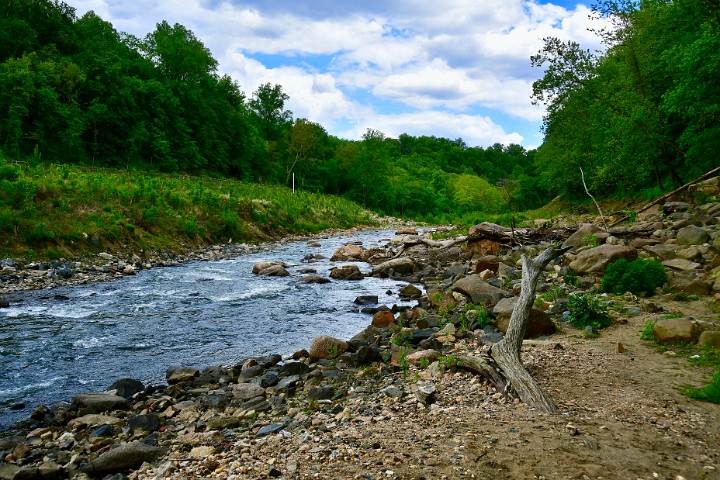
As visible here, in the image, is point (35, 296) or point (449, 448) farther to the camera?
point (35, 296)

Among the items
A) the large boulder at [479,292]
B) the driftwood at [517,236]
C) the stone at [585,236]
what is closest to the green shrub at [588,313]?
the large boulder at [479,292]

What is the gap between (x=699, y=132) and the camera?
23.0m

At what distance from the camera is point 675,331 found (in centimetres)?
800

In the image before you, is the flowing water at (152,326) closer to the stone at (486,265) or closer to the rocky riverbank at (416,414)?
the rocky riverbank at (416,414)

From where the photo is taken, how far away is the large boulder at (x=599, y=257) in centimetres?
1293

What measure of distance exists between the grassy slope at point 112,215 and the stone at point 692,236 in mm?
21930

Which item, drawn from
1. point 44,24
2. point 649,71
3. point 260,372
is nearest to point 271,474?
point 260,372

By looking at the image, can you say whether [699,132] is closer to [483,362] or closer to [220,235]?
[483,362]

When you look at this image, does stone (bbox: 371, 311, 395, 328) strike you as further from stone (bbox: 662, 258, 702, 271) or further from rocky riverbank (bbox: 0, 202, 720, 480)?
stone (bbox: 662, 258, 702, 271)

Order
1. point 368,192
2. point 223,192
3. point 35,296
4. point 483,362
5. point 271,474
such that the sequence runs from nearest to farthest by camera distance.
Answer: point 271,474 < point 483,362 < point 35,296 < point 223,192 < point 368,192

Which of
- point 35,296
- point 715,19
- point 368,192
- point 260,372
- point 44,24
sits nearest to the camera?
point 260,372

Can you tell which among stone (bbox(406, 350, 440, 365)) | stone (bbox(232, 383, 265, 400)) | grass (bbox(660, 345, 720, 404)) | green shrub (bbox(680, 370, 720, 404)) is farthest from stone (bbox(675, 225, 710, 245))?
stone (bbox(232, 383, 265, 400))

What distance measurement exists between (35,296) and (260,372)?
33.1ft

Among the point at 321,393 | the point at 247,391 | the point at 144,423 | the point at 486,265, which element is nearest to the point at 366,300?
the point at 486,265
